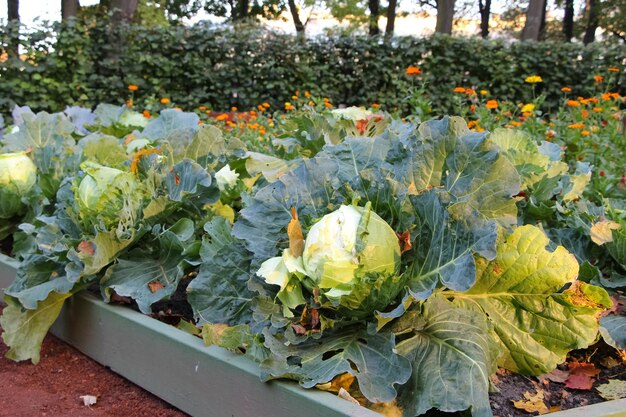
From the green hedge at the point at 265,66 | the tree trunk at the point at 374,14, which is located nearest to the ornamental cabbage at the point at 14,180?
the green hedge at the point at 265,66

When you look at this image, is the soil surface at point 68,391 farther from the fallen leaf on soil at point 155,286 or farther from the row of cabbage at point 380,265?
the fallen leaf on soil at point 155,286

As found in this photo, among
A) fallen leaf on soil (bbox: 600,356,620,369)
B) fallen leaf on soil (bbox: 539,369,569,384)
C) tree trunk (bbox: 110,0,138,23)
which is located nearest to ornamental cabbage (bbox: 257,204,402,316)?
fallen leaf on soil (bbox: 539,369,569,384)

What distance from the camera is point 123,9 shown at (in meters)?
12.9

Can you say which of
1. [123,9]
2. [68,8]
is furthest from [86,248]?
[68,8]

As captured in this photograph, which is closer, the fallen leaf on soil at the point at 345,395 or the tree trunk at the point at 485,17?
the fallen leaf on soil at the point at 345,395

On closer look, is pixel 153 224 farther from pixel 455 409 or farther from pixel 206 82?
pixel 206 82

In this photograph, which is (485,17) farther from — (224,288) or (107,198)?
(224,288)

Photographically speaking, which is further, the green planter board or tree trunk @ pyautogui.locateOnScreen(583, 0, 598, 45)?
tree trunk @ pyautogui.locateOnScreen(583, 0, 598, 45)

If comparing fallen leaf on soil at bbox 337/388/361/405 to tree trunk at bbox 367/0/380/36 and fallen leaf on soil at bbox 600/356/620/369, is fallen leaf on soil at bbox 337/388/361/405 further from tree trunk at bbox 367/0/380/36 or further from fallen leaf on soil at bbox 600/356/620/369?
tree trunk at bbox 367/0/380/36

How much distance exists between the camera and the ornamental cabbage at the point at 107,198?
110 inches

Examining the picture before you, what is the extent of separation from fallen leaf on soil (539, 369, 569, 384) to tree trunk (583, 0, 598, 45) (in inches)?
1183

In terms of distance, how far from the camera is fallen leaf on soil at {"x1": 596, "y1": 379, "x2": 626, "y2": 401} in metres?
2.01

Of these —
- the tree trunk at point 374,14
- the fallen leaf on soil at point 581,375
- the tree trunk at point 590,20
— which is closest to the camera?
the fallen leaf on soil at point 581,375

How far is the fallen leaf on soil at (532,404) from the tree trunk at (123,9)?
11.9 meters
